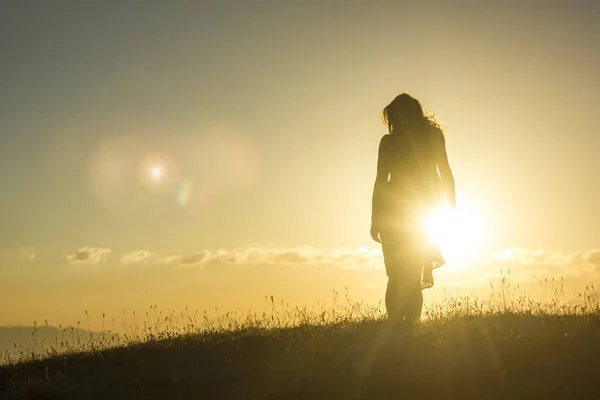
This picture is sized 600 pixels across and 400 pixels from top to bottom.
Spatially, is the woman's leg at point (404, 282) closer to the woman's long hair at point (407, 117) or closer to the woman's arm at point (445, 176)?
the woman's arm at point (445, 176)

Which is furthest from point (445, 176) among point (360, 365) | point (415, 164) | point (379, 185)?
point (360, 365)

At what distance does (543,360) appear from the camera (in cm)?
851

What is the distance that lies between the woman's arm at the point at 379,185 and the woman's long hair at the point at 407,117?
0.28 metres

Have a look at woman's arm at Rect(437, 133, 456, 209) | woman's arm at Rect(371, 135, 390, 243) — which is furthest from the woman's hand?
woman's arm at Rect(437, 133, 456, 209)

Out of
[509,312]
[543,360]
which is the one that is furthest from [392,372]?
[509,312]

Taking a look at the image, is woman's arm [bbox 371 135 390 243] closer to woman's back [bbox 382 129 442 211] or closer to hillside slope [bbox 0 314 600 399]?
woman's back [bbox 382 129 442 211]

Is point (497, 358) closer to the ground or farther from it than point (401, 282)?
closer to the ground

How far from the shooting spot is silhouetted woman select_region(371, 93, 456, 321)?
10.4 metres

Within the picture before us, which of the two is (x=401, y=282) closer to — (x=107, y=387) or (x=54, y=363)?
(x=107, y=387)

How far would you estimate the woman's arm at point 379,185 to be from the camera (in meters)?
10.5

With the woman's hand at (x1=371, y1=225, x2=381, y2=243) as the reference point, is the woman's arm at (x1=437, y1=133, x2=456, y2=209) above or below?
above

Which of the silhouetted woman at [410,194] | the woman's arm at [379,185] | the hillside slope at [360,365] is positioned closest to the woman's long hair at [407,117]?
the silhouetted woman at [410,194]

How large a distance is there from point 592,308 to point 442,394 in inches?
167

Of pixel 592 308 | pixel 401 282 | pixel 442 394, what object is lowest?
pixel 442 394
